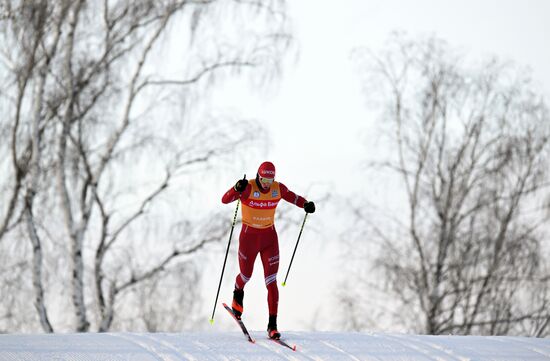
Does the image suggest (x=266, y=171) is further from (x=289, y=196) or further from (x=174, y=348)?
(x=174, y=348)

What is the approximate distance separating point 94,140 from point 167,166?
1415mm

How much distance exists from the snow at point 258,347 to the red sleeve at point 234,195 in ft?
4.56

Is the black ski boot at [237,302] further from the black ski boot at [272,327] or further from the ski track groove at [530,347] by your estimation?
the ski track groove at [530,347]

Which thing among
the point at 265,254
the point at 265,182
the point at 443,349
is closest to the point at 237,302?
the point at 265,254

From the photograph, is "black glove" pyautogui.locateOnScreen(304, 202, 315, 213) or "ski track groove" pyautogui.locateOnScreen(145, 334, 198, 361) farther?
"black glove" pyautogui.locateOnScreen(304, 202, 315, 213)

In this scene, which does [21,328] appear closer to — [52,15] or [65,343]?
[52,15]

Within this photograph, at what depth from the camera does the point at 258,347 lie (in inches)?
289

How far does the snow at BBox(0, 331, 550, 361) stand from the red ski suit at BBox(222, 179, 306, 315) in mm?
597

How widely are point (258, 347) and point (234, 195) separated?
4.87 feet

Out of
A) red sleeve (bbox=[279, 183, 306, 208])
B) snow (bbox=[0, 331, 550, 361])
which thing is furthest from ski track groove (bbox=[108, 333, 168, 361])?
red sleeve (bbox=[279, 183, 306, 208])

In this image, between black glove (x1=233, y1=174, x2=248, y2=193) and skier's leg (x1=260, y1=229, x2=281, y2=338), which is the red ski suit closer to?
skier's leg (x1=260, y1=229, x2=281, y2=338)

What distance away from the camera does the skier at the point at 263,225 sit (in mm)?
7602

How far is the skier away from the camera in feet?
24.9

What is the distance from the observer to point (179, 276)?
14609 mm
